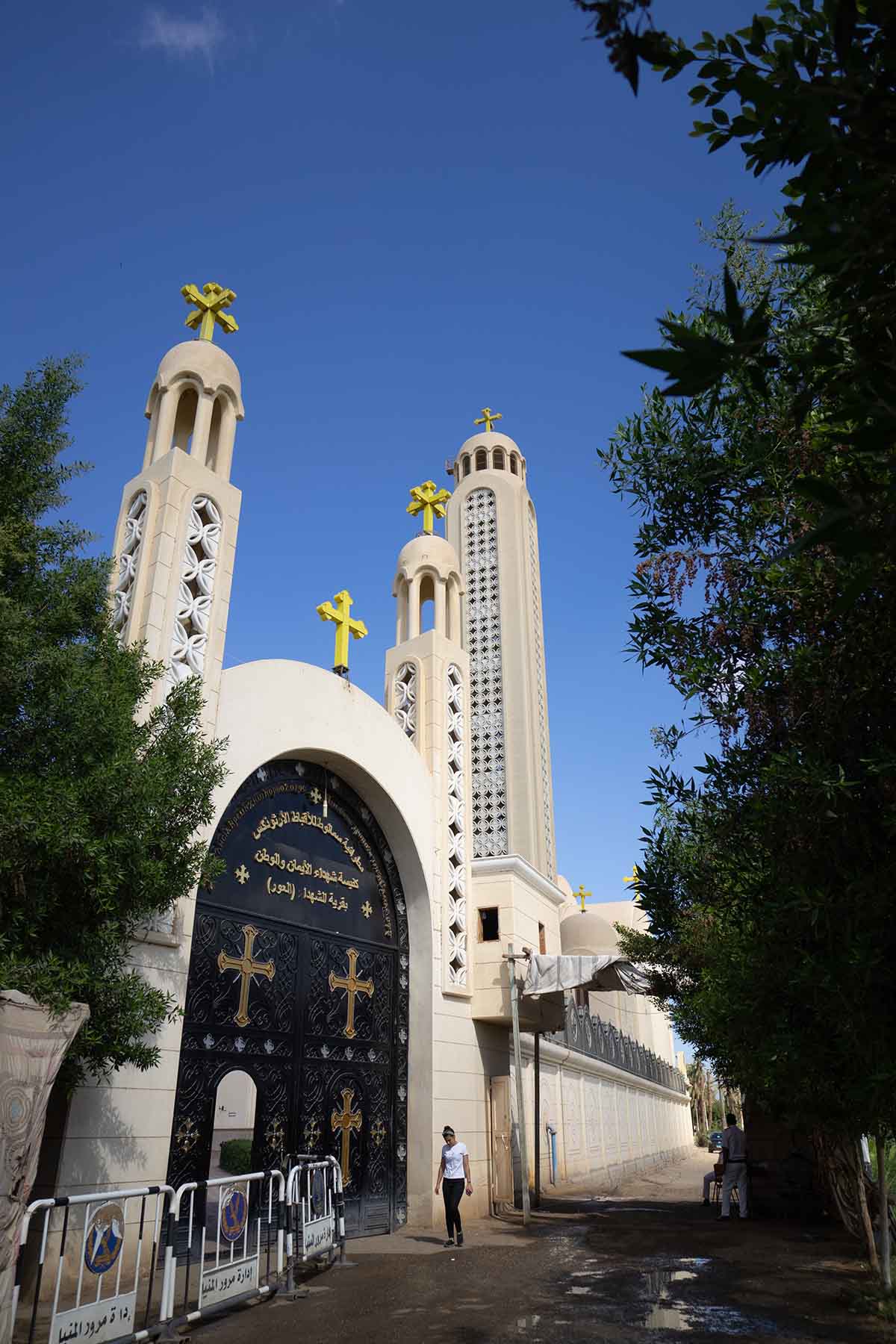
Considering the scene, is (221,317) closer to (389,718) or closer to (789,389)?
(389,718)

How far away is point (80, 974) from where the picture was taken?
21.0 ft

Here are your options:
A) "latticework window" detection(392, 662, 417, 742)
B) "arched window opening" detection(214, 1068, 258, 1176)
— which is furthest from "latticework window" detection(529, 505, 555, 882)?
"latticework window" detection(392, 662, 417, 742)

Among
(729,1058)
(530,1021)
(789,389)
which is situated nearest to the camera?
(789,389)

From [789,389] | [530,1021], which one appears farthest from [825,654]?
[530,1021]

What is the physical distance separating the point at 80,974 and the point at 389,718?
756cm

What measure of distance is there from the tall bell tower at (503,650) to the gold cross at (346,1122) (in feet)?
58.0

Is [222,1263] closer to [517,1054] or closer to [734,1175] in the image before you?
[517,1054]

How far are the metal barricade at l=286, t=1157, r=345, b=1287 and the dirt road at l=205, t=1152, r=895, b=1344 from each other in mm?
304

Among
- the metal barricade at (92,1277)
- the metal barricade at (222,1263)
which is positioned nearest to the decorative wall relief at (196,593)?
the metal barricade at (222,1263)

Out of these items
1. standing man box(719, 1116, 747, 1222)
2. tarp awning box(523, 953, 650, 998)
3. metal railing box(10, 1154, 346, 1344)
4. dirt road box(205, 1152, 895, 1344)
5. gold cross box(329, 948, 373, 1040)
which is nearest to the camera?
metal railing box(10, 1154, 346, 1344)

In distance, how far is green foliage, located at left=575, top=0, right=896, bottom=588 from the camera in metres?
1.85

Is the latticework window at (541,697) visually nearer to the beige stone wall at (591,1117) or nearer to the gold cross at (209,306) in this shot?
the beige stone wall at (591,1117)

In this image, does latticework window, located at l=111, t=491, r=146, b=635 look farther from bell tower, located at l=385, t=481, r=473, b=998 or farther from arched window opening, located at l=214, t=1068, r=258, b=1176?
arched window opening, located at l=214, t=1068, r=258, b=1176

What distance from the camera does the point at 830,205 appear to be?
2.08 m
